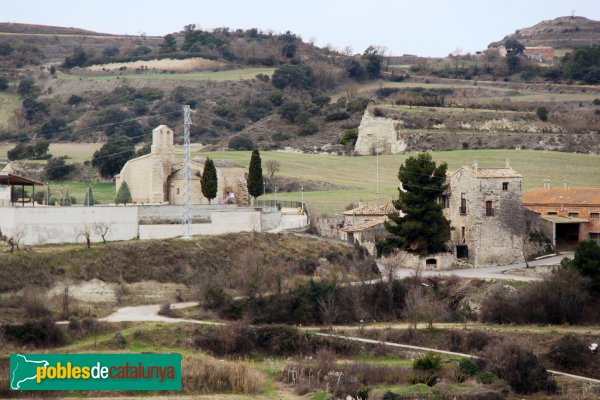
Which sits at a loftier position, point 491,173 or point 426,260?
point 491,173

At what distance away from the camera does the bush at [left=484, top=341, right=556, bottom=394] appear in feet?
161

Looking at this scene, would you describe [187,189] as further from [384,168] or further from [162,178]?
[384,168]

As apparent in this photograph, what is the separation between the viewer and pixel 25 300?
5434 cm

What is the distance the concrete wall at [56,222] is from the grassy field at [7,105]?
2404 inches

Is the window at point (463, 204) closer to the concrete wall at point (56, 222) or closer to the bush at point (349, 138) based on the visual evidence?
the concrete wall at point (56, 222)

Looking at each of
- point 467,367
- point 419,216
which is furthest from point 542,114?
point 467,367

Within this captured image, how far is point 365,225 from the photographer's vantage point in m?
70.2

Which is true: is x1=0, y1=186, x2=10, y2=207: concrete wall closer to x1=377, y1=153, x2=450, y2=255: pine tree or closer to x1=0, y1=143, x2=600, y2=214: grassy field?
x1=0, y1=143, x2=600, y2=214: grassy field

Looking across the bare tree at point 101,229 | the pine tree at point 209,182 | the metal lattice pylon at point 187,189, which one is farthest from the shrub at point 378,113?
the bare tree at point 101,229

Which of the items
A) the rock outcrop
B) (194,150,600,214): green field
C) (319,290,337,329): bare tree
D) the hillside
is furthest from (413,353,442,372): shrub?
the hillside

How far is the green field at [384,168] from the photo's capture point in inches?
3255

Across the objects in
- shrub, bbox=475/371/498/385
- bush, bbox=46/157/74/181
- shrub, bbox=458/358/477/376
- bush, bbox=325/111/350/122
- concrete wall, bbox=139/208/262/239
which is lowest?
shrub, bbox=475/371/498/385

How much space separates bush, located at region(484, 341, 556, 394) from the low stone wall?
1614 cm

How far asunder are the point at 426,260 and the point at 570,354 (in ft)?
49.9
